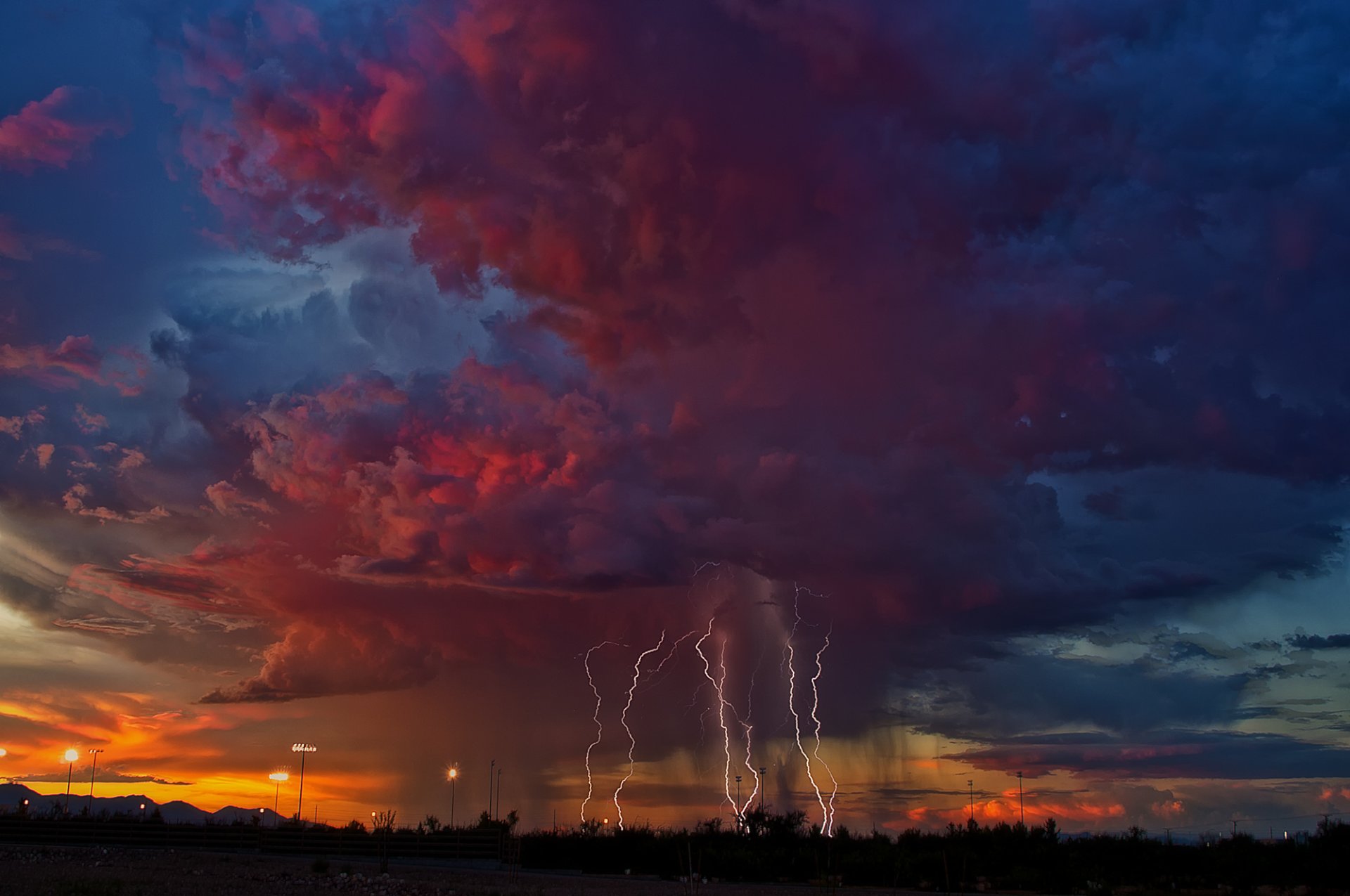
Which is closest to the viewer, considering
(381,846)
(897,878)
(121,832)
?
(897,878)

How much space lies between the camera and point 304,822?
65.8 meters

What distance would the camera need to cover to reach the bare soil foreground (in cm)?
3388

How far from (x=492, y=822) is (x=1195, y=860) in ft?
120

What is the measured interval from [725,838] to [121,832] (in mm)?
34454

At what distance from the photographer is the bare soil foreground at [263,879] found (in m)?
33.9

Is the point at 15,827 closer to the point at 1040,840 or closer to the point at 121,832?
the point at 121,832

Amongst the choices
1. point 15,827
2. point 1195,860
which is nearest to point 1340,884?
point 1195,860

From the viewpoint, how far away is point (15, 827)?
63938 millimetres

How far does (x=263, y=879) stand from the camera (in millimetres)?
39625

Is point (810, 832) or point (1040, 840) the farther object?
point (810, 832)

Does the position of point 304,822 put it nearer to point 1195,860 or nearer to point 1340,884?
point 1195,860

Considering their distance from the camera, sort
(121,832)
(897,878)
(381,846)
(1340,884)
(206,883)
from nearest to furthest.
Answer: (206,883)
(1340,884)
(897,878)
(381,846)
(121,832)

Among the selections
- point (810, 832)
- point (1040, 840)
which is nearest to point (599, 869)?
point (810, 832)

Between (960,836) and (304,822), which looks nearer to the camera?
(960,836)
